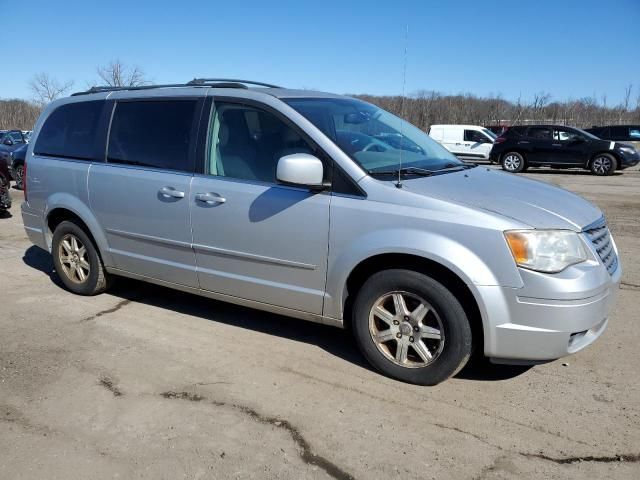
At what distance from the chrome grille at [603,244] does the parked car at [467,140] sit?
A: 21.2m

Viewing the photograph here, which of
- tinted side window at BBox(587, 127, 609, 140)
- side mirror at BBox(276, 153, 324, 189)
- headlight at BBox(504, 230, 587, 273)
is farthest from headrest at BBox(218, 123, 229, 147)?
tinted side window at BBox(587, 127, 609, 140)

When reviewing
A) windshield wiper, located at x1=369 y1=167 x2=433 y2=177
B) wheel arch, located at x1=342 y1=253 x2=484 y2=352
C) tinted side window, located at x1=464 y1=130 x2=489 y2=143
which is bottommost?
wheel arch, located at x1=342 y1=253 x2=484 y2=352

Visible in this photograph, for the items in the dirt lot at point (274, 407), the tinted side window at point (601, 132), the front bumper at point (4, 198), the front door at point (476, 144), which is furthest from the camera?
the front door at point (476, 144)

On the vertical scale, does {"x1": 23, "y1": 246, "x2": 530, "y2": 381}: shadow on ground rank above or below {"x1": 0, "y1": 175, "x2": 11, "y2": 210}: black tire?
below

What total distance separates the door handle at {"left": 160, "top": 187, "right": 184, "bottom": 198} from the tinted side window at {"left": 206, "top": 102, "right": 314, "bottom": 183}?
28 cm

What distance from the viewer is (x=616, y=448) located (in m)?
2.83

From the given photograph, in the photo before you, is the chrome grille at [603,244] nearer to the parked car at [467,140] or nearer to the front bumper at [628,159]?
the front bumper at [628,159]

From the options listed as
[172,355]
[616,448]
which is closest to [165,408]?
[172,355]

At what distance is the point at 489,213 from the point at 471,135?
73.8 ft

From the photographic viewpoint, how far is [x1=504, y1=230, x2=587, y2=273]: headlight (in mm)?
3047

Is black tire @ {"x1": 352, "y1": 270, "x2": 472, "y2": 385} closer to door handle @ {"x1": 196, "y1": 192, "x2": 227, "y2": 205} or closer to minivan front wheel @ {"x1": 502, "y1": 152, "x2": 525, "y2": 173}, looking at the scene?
door handle @ {"x1": 196, "y1": 192, "x2": 227, "y2": 205}

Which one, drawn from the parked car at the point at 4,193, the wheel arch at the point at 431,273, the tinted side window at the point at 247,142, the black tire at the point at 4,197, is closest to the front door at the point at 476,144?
the parked car at the point at 4,193

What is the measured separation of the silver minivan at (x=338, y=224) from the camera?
10.3 feet

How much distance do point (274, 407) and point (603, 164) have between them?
17845 mm
